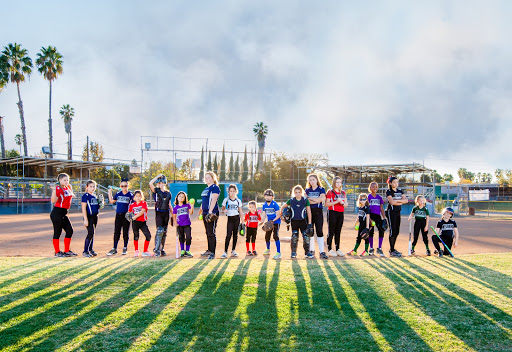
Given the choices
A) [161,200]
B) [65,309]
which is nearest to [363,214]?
[161,200]

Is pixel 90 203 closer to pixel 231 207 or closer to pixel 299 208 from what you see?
pixel 231 207

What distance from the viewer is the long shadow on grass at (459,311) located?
3.39m

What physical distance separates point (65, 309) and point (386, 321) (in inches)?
144

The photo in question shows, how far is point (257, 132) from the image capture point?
52688mm

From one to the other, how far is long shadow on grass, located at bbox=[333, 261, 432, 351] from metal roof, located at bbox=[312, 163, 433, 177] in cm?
2540

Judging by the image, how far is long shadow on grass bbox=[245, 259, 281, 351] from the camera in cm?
323

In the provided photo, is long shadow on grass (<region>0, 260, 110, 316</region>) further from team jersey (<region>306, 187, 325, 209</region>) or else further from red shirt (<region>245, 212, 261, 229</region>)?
team jersey (<region>306, 187, 325, 209</region>)

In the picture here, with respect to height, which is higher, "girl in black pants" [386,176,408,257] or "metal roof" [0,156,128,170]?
"metal roof" [0,156,128,170]

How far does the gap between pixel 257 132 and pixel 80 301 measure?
49.0 metres

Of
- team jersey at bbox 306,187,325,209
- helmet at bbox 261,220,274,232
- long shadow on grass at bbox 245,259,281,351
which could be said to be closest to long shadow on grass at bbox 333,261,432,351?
long shadow on grass at bbox 245,259,281,351

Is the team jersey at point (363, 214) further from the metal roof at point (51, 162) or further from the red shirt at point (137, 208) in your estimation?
the metal roof at point (51, 162)

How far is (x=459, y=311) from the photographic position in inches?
164

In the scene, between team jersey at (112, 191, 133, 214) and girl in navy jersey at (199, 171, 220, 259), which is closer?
girl in navy jersey at (199, 171, 220, 259)

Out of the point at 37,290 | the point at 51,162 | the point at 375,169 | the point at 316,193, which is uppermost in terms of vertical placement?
the point at 51,162
